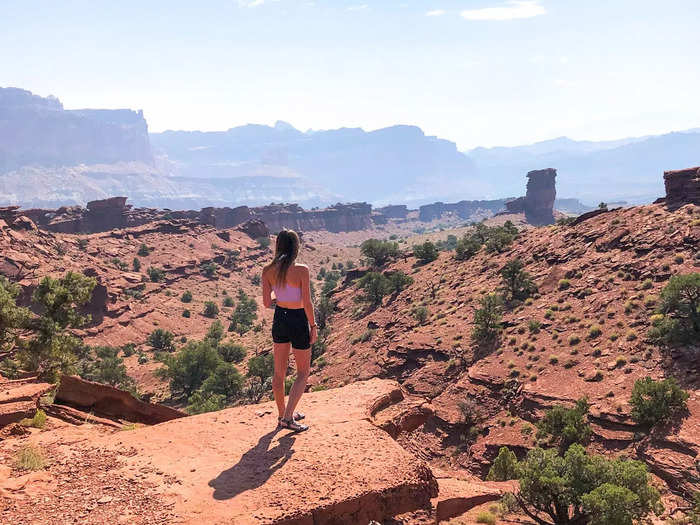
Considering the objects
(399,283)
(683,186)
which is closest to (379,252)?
(399,283)

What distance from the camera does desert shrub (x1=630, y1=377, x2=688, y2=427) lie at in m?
18.4

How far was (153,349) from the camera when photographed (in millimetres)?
56969

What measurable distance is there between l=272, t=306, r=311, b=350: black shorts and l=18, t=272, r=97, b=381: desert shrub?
695 inches

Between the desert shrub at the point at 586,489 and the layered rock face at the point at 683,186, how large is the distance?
122ft

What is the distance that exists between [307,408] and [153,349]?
178 feet

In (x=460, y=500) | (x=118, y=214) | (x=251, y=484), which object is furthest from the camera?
(x=118, y=214)

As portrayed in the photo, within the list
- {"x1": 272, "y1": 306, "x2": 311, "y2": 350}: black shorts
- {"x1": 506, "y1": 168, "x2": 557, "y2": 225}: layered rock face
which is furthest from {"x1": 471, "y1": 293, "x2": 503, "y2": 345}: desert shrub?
{"x1": 506, "y1": 168, "x2": 557, "y2": 225}: layered rock face

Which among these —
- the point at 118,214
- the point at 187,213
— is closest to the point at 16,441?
the point at 118,214

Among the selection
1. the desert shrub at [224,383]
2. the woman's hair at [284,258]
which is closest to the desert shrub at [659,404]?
the woman's hair at [284,258]

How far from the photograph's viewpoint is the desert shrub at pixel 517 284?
36.5 meters

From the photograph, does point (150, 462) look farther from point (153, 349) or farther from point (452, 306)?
point (153, 349)

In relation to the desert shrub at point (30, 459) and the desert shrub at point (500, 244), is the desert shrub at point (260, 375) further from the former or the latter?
the desert shrub at point (30, 459)

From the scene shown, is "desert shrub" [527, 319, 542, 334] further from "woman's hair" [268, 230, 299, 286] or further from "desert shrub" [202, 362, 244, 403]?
"woman's hair" [268, 230, 299, 286]

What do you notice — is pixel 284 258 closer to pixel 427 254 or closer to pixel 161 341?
pixel 427 254
